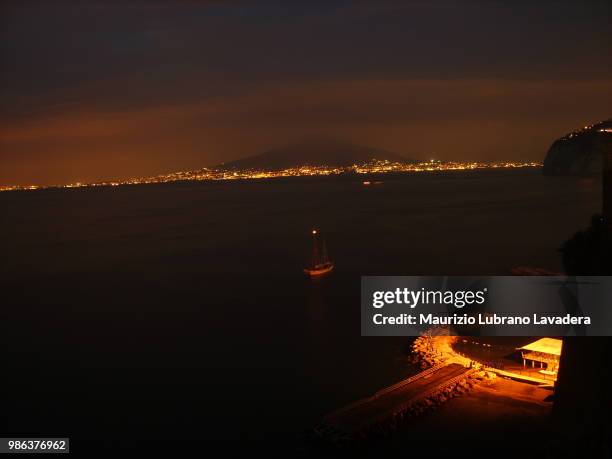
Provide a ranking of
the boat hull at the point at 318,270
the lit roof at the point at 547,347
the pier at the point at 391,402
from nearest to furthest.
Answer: the pier at the point at 391,402 < the lit roof at the point at 547,347 < the boat hull at the point at 318,270

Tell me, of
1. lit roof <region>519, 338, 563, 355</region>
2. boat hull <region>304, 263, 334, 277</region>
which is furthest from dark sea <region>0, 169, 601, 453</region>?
lit roof <region>519, 338, 563, 355</region>

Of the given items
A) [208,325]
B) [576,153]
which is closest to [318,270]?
[208,325]

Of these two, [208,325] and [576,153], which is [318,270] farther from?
[576,153]

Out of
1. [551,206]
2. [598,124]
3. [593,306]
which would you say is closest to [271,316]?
[593,306]

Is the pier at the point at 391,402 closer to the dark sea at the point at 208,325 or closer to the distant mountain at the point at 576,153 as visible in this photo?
the dark sea at the point at 208,325

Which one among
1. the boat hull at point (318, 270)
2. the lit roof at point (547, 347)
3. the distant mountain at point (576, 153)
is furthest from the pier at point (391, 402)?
the distant mountain at point (576, 153)

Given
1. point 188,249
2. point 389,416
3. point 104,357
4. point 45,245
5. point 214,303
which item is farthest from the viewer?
point 45,245

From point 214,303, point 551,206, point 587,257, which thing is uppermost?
point 551,206

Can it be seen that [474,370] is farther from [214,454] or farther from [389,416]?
[214,454]
